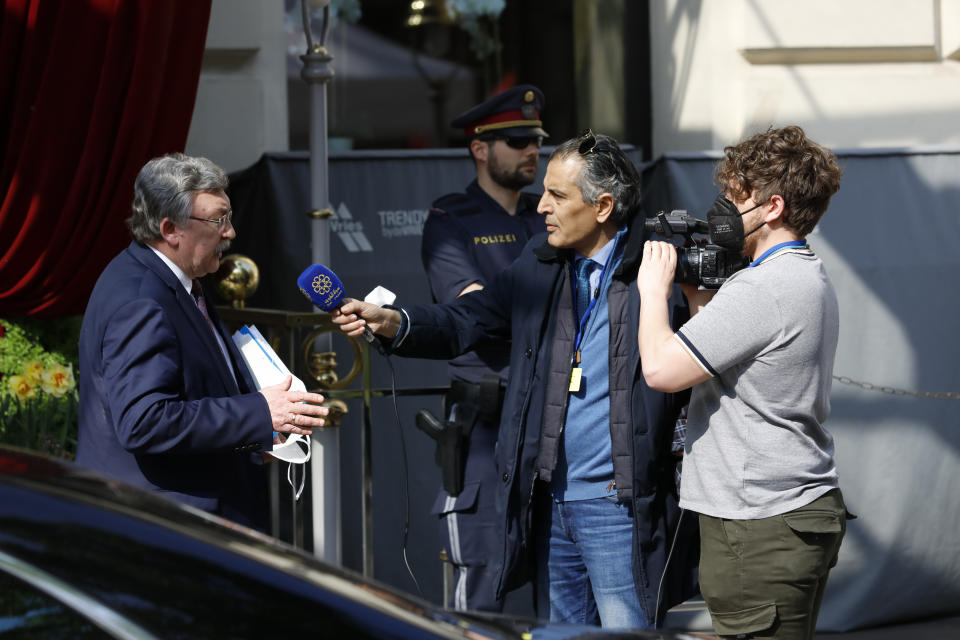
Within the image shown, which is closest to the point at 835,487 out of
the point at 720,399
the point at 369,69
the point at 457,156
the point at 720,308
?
the point at 720,399

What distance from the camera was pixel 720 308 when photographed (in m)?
2.66

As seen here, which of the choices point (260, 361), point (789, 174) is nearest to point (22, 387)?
point (260, 361)

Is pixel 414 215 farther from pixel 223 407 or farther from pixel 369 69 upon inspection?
pixel 223 407

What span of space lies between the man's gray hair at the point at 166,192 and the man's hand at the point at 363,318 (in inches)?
18.2

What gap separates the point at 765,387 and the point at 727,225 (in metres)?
0.37

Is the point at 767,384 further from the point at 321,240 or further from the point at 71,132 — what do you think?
the point at 71,132

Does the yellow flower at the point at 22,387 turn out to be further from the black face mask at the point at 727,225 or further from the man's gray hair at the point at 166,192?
the black face mask at the point at 727,225

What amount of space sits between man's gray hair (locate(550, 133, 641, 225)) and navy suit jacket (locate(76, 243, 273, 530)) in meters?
1.00

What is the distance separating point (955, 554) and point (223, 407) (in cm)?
376

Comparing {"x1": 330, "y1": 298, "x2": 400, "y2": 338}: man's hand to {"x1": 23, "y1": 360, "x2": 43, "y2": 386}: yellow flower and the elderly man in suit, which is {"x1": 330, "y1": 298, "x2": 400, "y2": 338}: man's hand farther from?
{"x1": 23, "y1": 360, "x2": 43, "y2": 386}: yellow flower

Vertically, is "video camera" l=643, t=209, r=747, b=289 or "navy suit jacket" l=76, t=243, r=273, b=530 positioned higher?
"video camera" l=643, t=209, r=747, b=289

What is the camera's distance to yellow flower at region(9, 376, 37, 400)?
4266 millimetres

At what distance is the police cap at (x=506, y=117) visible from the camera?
4328 millimetres

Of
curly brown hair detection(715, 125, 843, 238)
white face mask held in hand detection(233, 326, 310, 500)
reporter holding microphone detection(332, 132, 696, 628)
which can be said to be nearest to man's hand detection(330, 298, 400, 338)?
reporter holding microphone detection(332, 132, 696, 628)
